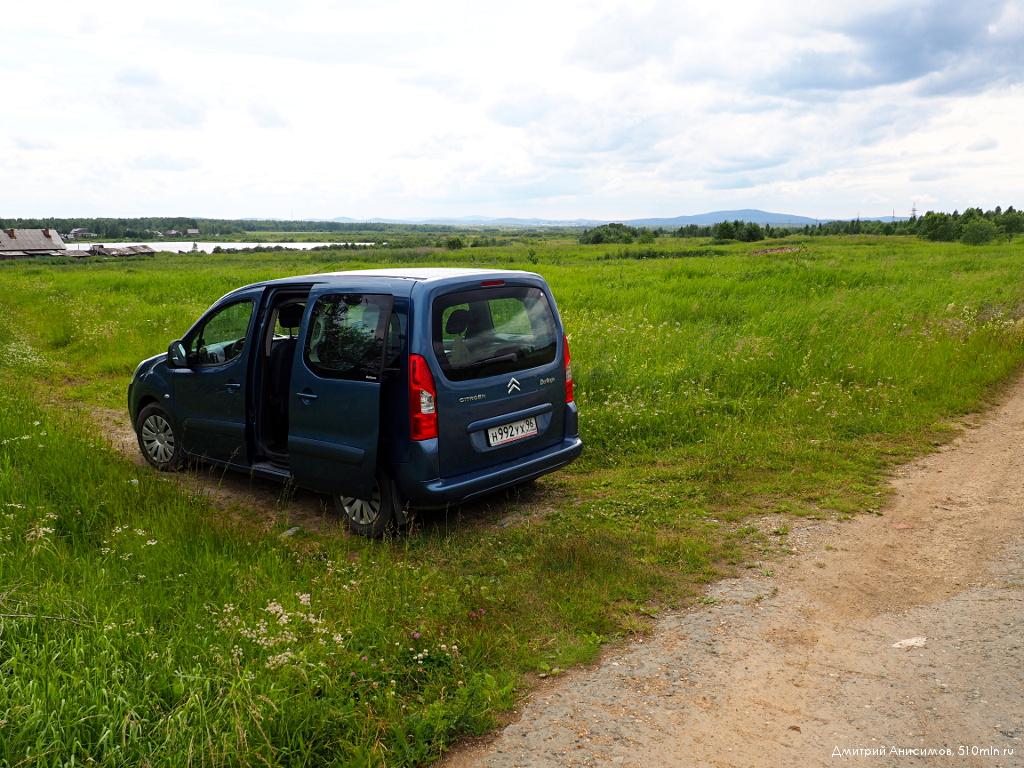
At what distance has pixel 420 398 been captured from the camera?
480 cm

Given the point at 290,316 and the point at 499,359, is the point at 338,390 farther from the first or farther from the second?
the point at 290,316

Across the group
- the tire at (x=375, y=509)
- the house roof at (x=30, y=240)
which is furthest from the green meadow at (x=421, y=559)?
the house roof at (x=30, y=240)

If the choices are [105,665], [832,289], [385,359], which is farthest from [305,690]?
[832,289]

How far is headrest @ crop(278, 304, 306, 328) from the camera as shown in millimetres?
6269

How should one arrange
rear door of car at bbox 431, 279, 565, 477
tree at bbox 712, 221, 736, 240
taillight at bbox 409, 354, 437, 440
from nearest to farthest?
1. taillight at bbox 409, 354, 437, 440
2. rear door of car at bbox 431, 279, 565, 477
3. tree at bbox 712, 221, 736, 240

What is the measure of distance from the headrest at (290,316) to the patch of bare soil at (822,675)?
4.09 meters

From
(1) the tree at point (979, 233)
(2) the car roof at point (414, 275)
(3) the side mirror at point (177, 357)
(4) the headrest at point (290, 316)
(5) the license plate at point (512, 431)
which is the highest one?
(1) the tree at point (979, 233)

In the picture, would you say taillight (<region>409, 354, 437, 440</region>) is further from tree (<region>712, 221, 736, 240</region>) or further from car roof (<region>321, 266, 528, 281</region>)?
tree (<region>712, 221, 736, 240</region>)

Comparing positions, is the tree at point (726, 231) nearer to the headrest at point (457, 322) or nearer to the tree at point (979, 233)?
the tree at point (979, 233)

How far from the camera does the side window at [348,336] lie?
4.98 m

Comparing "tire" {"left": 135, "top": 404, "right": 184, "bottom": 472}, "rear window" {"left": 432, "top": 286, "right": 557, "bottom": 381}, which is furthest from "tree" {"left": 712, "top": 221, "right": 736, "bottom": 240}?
"tire" {"left": 135, "top": 404, "right": 184, "bottom": 472}

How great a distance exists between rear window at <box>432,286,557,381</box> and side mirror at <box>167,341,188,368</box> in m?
2.95

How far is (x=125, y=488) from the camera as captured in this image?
5.25 metres

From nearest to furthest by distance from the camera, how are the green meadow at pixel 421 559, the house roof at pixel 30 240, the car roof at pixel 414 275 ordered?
the green meadow at pixel 421 559 → the car roof at pixel 414 275 → the house roof at pixel 30 240
